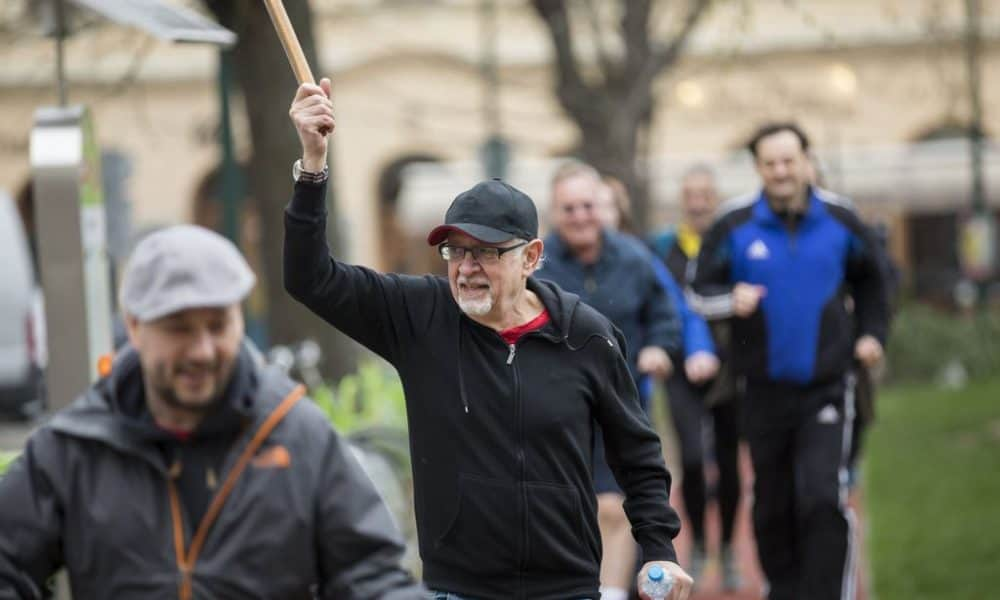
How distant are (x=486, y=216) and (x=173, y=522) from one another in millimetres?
1667

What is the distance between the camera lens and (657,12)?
74.4ft

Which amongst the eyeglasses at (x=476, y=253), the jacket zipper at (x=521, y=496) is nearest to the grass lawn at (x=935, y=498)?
the jacket zipper at (x=521, y=496)

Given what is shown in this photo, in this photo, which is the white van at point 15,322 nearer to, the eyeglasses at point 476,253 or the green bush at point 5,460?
the green bush at point 5,460

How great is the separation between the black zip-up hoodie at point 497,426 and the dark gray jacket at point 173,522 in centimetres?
124

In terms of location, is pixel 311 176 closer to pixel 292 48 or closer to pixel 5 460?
pixel 292 48

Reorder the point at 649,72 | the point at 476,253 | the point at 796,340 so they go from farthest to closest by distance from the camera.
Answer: the point at 649,72, the point at 796,340, the point at 476,253

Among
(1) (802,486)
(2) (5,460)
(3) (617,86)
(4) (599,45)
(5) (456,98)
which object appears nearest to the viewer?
(2) (5,460)

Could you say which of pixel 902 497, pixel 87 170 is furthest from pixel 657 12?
pixel 87 170

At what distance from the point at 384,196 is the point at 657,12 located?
22.6 metres

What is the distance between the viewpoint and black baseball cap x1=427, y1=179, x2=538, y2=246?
17.2 feet

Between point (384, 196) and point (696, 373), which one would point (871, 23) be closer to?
point (384, 196)

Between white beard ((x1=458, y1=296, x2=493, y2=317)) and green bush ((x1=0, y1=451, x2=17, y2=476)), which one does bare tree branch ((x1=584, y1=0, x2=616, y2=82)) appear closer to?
green bush ((x1=0, y1=451, x2=17, y2=476))

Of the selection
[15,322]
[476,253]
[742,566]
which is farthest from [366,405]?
[15,322]

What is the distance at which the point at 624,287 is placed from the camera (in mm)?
8328
